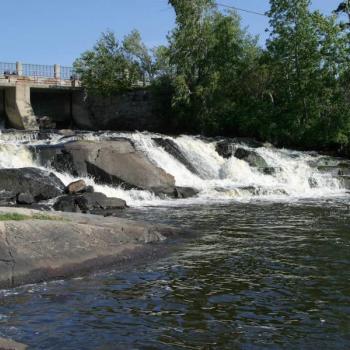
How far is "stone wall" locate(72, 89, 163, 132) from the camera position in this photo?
41.3 meters

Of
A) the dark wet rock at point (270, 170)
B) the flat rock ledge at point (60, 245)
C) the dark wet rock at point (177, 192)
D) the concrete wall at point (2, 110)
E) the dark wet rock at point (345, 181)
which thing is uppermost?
the concrete wall at point (2, 110)

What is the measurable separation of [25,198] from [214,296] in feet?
35.8

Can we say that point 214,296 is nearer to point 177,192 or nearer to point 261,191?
point 177,192

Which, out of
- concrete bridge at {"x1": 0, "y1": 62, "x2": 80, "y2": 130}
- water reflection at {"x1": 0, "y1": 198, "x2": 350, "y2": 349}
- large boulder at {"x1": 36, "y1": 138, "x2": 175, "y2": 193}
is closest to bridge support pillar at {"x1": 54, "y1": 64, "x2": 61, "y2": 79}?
concrete bridge at {"x1": 0, "y1": 62, "x2": 80, "y2": 130}

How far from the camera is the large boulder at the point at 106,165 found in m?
21.6

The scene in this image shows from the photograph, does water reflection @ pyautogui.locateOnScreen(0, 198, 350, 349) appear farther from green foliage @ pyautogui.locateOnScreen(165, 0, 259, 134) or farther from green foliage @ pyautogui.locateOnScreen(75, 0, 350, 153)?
green foliage @ pyautogui.locateOnScreen(165, 0, 259, 134)

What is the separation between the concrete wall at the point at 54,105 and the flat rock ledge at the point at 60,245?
3235 centimetres

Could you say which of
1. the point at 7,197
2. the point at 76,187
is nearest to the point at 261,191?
the point at 76,187

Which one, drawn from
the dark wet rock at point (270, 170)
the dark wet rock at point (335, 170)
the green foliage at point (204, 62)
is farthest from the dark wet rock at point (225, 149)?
the green foliage at point (204, 62)

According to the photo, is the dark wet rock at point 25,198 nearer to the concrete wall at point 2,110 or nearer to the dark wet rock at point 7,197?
the dark wet rock at point 7,197

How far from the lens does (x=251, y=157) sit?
27.5 meters

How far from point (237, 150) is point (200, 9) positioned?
47.5 feet

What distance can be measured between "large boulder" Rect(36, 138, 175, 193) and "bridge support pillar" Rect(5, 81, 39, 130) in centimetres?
1657

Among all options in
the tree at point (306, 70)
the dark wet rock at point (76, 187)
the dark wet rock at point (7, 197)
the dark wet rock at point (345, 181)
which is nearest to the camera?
the dark wet rock at point (7, 197)
